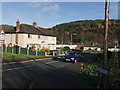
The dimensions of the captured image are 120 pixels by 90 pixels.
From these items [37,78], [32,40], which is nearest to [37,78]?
[37,78]

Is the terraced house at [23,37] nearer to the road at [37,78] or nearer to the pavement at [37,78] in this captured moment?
the pavement at [37,78]

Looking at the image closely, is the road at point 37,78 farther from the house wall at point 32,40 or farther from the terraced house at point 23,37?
the terraced house at point 23,37

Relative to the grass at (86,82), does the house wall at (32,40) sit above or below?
above

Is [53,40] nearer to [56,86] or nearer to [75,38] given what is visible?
[56,86]

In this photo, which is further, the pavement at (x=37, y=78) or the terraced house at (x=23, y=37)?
the terraced house at (x=23, y=37)

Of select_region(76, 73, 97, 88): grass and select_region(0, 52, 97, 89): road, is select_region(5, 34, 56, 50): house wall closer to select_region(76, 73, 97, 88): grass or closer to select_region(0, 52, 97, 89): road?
select_region(0, 52, 97, 89): road

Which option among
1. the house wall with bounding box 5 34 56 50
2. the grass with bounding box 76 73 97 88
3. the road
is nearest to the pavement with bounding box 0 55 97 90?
the road

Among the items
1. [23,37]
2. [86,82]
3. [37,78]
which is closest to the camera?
[86,82]

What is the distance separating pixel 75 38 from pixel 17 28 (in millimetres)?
74722

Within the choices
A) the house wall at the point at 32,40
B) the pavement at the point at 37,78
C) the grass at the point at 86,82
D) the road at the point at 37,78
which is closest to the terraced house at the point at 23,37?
the house wall at the point at 32,40

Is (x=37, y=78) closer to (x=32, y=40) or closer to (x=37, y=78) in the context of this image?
(x=37, y=78)

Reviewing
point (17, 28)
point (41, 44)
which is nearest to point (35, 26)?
point (41, 44)

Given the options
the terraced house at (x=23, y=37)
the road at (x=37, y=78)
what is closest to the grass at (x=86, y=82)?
the road at (x=37, y=78)

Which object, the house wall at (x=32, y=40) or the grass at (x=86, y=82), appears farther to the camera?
the house wall at (x=32, y=40)
